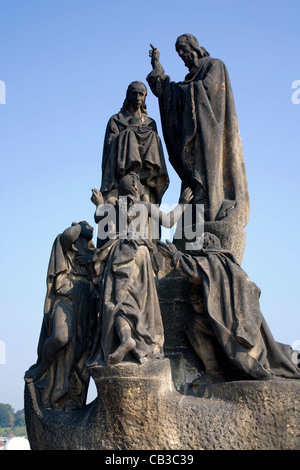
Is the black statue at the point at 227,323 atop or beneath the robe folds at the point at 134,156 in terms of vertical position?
beneath

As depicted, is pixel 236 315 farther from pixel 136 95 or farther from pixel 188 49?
pixel 188 49

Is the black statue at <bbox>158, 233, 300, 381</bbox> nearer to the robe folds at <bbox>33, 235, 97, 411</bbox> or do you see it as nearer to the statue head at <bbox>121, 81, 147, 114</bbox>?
the robe folds at <bbox>33, 235, 97, 411</bbox>

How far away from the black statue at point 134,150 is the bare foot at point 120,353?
2.72m

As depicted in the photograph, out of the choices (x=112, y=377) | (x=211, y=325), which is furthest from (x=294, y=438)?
(x=112, y=377)

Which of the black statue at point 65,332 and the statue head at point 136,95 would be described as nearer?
the black statue at point 65,332

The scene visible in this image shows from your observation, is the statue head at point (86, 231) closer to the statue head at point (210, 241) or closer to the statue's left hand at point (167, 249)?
the statue's left hand at point (167, 249)

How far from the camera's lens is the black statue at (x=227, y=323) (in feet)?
21.1

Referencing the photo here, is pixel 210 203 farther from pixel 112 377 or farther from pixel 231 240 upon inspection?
pixel 112 377

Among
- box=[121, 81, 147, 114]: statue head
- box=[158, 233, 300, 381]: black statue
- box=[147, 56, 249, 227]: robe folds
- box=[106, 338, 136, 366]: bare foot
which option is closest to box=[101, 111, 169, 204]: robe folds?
box=[121, 81, 147, 114]: statue head

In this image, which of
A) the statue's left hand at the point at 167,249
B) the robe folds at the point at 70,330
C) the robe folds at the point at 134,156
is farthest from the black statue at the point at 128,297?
the robe folds at the point at 134,156

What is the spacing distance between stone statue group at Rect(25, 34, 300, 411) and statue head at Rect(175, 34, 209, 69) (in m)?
0.01

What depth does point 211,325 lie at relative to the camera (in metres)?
6.66

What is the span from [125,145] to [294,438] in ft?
14.1
